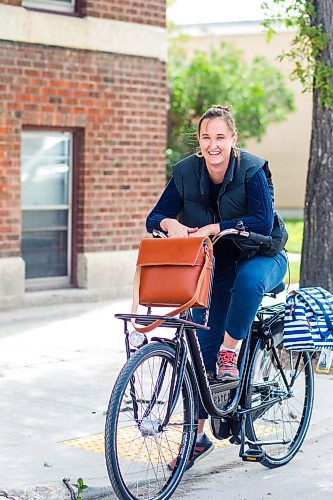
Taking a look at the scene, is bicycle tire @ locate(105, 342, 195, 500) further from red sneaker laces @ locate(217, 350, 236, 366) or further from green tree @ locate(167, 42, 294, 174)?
green tree @ locate(167, 42, 294, 174)

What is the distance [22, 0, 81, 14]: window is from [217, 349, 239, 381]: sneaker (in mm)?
7287

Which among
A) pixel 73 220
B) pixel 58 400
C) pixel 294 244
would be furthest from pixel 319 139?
pixel 294 244

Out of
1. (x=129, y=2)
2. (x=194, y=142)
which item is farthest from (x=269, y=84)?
(x=194, y=142)

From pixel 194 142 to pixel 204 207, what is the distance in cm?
54

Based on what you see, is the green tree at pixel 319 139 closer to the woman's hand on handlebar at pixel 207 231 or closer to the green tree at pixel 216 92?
the woman's hand on handlebar at pixel 207 231

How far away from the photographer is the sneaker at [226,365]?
5.55 meters

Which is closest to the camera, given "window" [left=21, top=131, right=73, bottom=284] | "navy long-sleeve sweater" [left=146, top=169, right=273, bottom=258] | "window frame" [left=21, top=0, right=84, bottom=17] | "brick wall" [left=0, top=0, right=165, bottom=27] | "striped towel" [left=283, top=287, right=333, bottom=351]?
"navy long-sleeve sweater" [left=146, top=169, right=273, bottom=258]

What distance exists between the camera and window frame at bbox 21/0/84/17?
11.8 m

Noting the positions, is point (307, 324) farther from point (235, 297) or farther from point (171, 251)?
point (171, 251)

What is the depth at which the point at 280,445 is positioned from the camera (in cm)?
622

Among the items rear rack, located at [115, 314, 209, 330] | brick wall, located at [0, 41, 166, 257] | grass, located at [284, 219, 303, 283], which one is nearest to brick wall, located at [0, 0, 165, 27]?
brick wall, located at [0, 41, 166, 257]

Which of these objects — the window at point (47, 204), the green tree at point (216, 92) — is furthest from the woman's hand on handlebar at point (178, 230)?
the green tree at point (216, 92)

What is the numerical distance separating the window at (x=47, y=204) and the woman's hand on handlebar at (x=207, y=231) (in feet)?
22.4

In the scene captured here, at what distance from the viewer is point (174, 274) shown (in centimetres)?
512
